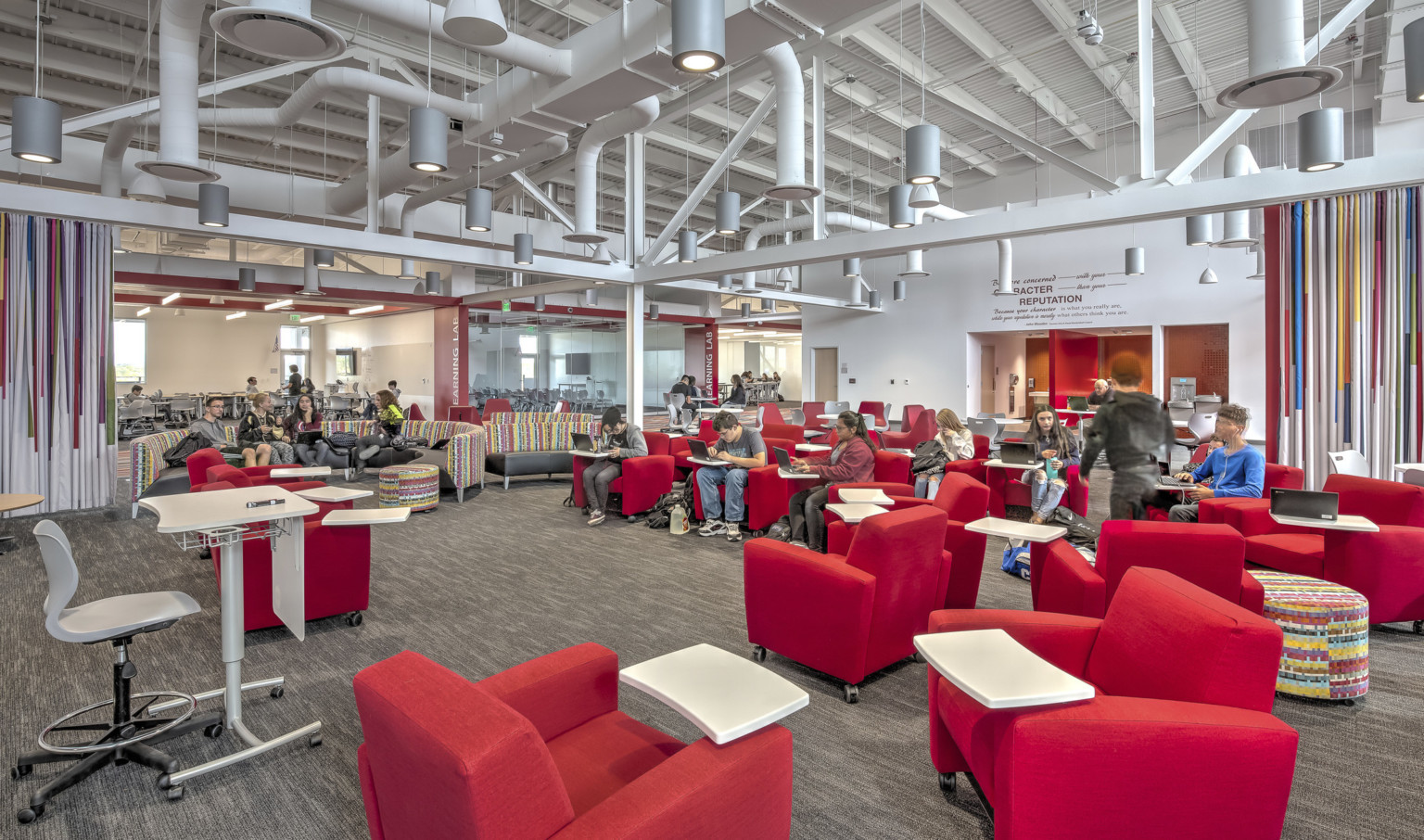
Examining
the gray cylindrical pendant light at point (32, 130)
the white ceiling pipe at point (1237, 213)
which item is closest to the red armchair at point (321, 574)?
the gray cylindrical pendant light at point (32, 130)

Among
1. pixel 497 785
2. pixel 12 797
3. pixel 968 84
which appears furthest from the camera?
pixel 968 84

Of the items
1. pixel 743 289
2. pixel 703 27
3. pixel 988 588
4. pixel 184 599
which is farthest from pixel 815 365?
pixel 184 599

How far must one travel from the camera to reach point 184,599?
3.04 meters

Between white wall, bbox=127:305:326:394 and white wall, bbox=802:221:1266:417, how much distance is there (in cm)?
1843

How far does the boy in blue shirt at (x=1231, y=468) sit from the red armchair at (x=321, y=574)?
18.7 feet

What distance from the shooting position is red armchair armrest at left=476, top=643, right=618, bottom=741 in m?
2.11

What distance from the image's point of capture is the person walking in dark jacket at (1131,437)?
15.5ft

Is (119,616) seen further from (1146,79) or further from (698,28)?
(1146,79)

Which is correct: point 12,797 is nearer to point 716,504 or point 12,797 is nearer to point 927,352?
point 716,504

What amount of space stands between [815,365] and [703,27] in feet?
52.1

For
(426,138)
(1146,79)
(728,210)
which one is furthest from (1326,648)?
(426,138)

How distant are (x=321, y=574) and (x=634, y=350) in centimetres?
819

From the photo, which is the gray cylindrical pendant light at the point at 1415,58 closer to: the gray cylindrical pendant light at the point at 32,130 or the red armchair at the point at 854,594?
the red armchair at the point at 854,594

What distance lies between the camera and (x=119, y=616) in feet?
9.29
